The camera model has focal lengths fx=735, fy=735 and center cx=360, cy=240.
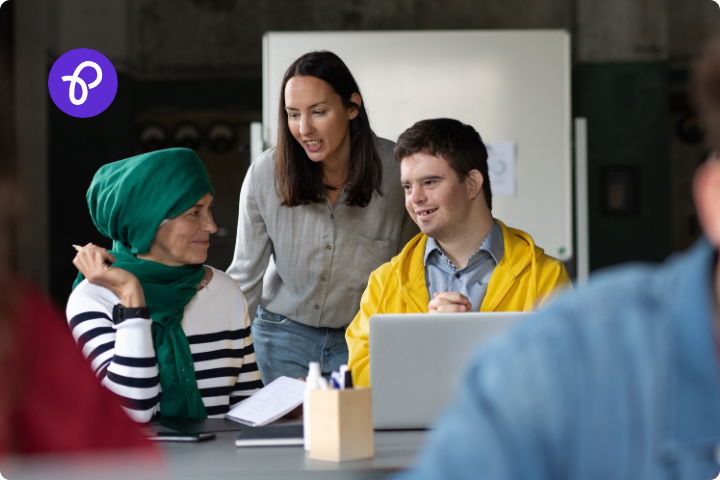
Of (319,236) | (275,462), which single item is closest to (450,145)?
(319,236)

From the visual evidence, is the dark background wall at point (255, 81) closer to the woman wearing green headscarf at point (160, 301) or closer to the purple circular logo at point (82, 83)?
the purple circular logo at point (82, 83)

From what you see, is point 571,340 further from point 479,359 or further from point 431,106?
point 431,106

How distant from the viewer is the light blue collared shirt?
6.49ft

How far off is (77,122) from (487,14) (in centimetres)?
313

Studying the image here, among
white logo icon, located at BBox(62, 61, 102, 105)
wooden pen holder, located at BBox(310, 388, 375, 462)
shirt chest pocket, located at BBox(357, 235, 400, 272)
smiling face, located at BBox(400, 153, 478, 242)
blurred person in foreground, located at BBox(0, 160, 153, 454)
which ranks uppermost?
white logo icon, located at BBox(62, 61, 102, 105)

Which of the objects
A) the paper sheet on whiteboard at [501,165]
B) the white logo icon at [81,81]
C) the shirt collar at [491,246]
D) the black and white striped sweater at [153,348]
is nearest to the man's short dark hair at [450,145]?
the shirt collar at [491,246]

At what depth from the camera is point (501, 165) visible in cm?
306

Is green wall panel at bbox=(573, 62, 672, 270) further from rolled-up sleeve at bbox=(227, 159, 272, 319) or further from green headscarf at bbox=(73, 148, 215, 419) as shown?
green headscarf at bbox=(73, 148, 215, 419)

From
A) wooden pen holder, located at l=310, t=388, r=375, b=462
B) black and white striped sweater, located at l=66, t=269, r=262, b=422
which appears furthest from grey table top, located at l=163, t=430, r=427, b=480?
black and white striped sweater, located at l=66, t=269, r=262, b=422

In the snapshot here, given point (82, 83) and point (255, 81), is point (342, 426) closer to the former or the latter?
point (82, 83)

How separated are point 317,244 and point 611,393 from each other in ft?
6.27

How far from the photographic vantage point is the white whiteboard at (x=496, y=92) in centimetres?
305

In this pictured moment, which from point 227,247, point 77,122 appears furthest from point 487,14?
point 77,122

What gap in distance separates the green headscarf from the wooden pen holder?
66 centimetres
